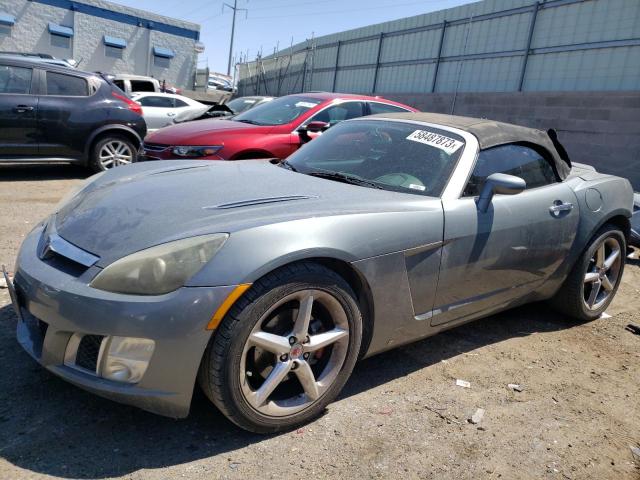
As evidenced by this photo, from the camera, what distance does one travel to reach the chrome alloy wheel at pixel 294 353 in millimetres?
2336

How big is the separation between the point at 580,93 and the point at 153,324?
9974 millimetres

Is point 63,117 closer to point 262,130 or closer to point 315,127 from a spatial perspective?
point 262,130

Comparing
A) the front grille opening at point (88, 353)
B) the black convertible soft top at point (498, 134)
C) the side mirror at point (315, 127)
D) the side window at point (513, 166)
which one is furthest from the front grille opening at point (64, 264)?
the side mirror at point (315, 127)

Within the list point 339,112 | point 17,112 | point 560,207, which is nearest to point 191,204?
point 560,207

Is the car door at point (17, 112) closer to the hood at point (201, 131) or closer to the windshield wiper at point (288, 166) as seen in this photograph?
the hood at point (201, 131)

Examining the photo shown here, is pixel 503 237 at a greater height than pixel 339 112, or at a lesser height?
lesser

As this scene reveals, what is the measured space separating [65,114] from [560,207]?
6.48 metres

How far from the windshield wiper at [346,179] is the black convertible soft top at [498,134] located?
0.77m

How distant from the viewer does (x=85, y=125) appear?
25.0ft

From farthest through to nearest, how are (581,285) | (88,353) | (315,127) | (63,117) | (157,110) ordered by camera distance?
(157,110)
(63,117)
(315,127)
(581,285)
(88,353)

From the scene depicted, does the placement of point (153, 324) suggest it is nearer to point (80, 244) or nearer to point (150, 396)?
point (150, 396)

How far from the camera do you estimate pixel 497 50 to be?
43.7ft

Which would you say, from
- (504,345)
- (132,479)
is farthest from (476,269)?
(132,479)

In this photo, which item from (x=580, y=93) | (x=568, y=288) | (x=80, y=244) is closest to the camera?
(x=80, y=244)
